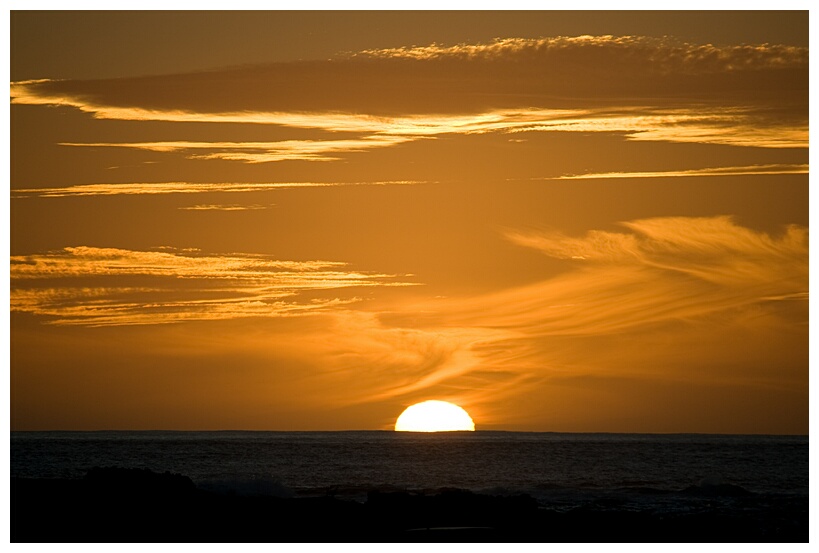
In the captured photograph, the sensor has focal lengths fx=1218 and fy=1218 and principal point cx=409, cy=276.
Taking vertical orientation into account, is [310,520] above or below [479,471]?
below

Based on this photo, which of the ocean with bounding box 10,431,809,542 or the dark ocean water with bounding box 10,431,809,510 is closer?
→ the ocean with bounding box 10,431,809,542

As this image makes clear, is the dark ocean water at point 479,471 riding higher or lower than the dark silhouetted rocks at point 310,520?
higher

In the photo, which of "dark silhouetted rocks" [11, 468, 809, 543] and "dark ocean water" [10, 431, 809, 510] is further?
"dark ocean water" [10, 431, 809, 510]

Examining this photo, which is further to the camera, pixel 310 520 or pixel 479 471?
pixel 479 471

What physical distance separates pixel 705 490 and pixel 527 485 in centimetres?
1205

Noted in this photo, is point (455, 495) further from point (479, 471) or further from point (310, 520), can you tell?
point (479, 471)

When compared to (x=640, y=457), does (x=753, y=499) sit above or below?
below

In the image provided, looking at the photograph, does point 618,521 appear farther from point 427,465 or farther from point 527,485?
point 427,465

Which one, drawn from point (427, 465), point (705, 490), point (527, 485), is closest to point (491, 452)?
point (427, 465)

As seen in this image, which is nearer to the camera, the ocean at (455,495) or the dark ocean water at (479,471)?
the ocean at (455,495)

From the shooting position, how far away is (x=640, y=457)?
3905 inches

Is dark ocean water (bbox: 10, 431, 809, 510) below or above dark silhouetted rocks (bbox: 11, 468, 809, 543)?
above

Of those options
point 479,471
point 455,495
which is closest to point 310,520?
point 455,495

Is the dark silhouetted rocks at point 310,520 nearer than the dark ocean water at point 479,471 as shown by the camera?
Yes
